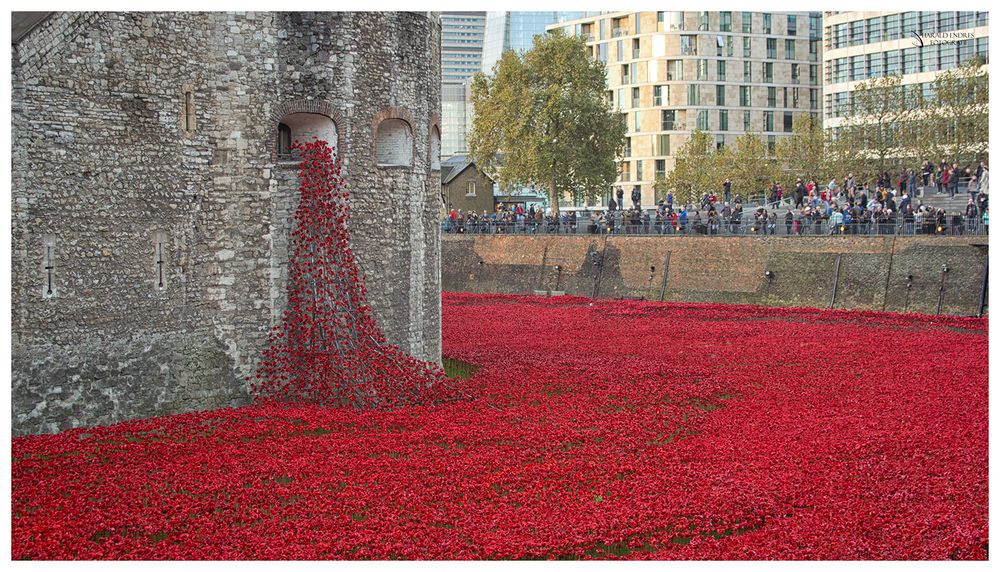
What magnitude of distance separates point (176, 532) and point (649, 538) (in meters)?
5.10

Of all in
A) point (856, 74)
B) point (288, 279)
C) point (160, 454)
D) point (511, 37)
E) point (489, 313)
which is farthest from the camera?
point (511, 37)

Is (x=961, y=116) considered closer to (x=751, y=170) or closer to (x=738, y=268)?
(x=738, y=268)

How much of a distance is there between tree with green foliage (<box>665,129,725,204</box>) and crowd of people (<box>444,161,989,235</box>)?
33.0ft

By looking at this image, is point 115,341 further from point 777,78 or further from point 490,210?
point 777,78

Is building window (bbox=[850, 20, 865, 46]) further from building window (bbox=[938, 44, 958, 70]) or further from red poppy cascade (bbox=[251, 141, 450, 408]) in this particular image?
red poppy cascade (bbox=[251, 141, 450, 408])

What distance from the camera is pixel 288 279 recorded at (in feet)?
66.9

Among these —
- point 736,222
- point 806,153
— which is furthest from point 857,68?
point 736,222

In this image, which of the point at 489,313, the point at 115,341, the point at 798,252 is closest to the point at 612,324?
the point at 489,313

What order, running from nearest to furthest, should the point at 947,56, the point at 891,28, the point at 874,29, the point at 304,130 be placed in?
1. the point at 304,130
2. the point at 947,56
3. the point at 891,28
4. the point at 874,29

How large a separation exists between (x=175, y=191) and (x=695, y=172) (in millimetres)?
51481

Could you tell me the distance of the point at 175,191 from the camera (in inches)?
748

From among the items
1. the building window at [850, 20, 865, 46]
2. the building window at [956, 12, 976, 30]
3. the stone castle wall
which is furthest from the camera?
the building window at [850, 20, 865, 46]

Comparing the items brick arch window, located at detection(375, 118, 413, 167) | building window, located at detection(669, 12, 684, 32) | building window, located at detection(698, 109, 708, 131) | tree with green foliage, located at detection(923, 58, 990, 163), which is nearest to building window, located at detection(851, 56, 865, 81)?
tree with green foliage, located at detection(923, 58, 990, 163)

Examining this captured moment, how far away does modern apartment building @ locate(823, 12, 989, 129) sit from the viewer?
57.2 m
